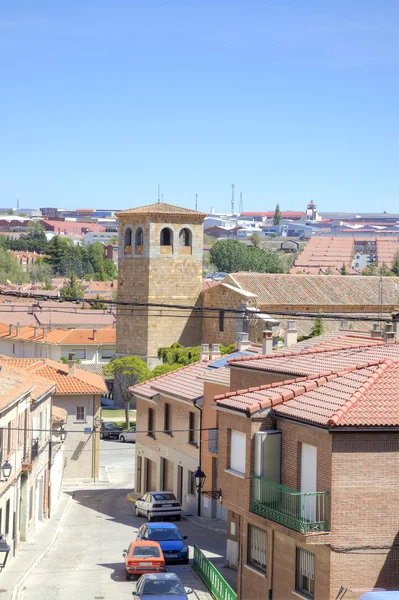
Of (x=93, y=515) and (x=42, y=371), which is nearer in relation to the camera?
(x=93, y=515)

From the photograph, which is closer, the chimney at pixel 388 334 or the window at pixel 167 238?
the chimney at pixel 388 334

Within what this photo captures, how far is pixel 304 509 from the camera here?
66.0ft

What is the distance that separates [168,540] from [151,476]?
13524mm

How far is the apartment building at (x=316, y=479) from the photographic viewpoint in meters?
19.6

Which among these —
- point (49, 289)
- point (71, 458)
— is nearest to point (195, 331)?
point (71, 458)

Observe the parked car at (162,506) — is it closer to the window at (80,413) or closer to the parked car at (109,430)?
the window at (80,413)

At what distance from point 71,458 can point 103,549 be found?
17.2m

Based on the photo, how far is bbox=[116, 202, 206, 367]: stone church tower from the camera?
73.8 m

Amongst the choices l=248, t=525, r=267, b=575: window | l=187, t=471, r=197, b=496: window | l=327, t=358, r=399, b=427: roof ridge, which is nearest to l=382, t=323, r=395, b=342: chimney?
l=187, t=471, r=197, b=496: window

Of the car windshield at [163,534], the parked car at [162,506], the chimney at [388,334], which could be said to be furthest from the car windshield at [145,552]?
the chimney at [388,334]

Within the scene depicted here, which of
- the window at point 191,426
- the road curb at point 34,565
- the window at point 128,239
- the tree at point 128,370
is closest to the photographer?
the road curb at point 34,565

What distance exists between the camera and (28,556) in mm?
29703

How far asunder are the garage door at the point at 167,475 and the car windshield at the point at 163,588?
53.6ft

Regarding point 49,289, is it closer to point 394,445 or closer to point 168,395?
point 168,395
